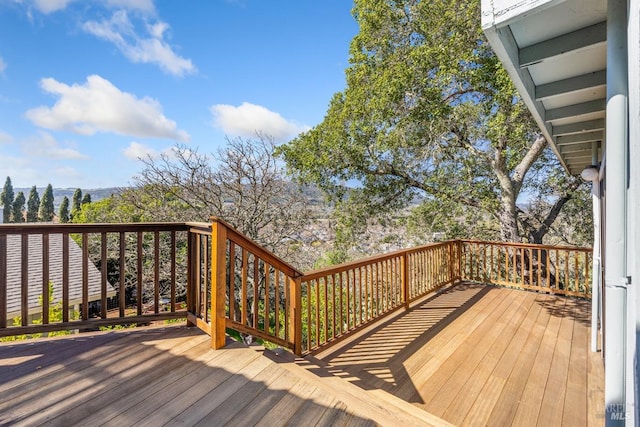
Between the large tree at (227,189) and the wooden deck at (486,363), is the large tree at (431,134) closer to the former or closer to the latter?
the large tree at (227,189)

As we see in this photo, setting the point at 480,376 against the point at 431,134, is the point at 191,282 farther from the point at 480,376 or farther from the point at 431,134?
the point at 431,134

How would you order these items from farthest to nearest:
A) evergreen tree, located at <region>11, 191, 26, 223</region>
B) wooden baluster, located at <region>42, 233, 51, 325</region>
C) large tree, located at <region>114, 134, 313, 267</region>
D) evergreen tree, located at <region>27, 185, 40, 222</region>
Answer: evergreen tree, located at <region>27, 185, 40, 222</region> < evergreen tree, located at <region>11, 191, 26, 223</region> < large tree, located at <region>114, 134, 313, 267</region> < wooden baluster, located at <region>42, 233, 51, 325</region>

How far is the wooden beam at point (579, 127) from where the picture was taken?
243 centimetres

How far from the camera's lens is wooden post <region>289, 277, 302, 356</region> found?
8.73 ft

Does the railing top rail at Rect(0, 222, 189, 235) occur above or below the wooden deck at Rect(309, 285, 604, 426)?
above

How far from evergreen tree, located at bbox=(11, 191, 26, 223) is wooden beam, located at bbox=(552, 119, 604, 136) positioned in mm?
31070

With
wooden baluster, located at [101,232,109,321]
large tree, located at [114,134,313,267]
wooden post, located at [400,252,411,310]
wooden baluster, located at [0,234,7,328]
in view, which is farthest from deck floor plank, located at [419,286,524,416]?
large tree, located at [114,134,313,267]

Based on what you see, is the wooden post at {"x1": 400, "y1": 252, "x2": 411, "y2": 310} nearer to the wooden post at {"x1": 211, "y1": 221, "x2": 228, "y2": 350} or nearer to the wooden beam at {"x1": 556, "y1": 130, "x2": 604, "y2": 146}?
the wooden beam at {"x1": 556, "y1": 130, "x2": 604, "y2": 146}

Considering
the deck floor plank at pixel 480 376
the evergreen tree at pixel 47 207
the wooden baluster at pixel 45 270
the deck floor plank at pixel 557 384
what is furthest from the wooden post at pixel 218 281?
the evergreen tree at pixel 47 207

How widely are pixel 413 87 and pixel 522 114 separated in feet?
6.77

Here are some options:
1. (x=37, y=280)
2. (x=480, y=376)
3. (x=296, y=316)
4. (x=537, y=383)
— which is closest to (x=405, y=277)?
(x=480, y=376)

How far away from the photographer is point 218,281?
2205mm

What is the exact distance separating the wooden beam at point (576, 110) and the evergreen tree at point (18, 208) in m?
31.0

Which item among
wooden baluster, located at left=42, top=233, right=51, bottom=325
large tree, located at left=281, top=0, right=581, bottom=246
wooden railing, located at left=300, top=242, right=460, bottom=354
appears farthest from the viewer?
large tree, located at left=281, top=0, right=581, bottom=246
